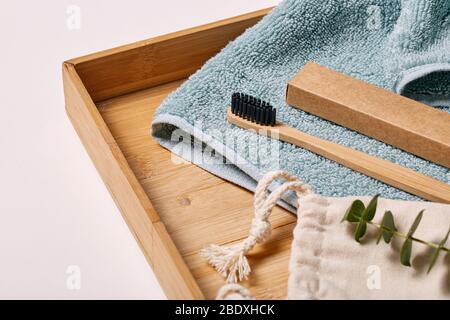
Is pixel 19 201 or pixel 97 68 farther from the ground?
pixel 97 68

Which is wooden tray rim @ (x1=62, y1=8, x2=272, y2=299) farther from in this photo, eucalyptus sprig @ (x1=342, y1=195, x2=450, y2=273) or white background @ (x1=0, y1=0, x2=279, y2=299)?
eucalyptus sprig @ (x1=342, y1=195, x2=450, y2=273)

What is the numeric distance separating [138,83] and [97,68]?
6 centimetres

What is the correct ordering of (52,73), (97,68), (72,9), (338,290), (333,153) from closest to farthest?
(338,290) → (333,153) → (97,68) → (52,73) → (72,9)

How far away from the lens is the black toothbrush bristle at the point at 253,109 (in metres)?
1.10

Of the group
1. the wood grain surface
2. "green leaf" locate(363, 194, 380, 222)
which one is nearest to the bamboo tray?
the wood grain surface

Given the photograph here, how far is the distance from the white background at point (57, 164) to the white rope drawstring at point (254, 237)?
0.25 feet

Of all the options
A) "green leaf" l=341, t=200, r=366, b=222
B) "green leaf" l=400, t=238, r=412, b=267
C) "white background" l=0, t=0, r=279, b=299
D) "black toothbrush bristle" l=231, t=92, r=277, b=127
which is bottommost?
"white background" l=0, t=0, r=279, b=299

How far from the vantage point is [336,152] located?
1079mm

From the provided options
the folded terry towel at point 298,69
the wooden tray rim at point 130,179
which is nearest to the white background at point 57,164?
the wooden tray rim at point 130,179

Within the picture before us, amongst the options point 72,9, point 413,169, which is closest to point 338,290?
point 413,169

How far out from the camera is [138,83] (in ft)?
4.04

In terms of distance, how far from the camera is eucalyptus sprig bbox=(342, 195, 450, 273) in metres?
0.94

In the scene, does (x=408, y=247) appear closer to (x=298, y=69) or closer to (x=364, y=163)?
(x=364, y=163)
